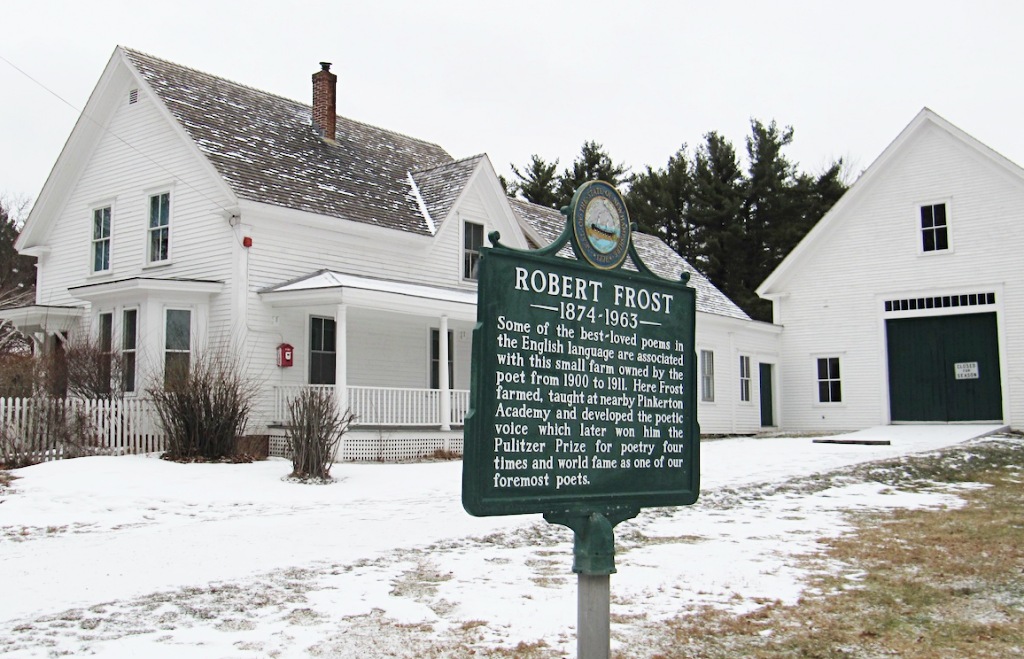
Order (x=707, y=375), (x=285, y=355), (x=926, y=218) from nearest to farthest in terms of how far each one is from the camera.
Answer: (x=285, y=355) → (x=926, y=218) → (x=707, y=375)

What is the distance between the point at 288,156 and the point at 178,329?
4667 mm

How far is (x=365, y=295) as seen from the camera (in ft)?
57.3

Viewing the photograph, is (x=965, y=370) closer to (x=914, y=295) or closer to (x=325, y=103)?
(x=914, y=295)

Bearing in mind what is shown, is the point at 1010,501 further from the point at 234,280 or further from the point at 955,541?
the point at 234,280

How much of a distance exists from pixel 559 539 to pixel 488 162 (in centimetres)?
1461

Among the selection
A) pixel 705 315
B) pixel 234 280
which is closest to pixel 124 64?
pixel 234 280

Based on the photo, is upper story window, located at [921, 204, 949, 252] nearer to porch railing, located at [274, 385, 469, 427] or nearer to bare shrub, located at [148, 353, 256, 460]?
porch railing, located at [274, 385, 469, 427]

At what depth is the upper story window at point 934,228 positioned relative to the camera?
25.5 meters

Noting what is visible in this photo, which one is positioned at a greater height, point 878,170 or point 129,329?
point 878,170

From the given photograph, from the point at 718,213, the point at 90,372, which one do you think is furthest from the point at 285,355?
the point at 718,213

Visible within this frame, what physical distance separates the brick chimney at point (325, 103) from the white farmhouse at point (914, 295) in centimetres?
1366

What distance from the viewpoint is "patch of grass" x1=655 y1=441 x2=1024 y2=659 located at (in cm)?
580

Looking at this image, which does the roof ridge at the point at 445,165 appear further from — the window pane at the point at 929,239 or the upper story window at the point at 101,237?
the window pane at the point at 929,239

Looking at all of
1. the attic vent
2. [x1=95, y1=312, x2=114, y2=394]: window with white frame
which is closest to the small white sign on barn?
the attic vent
